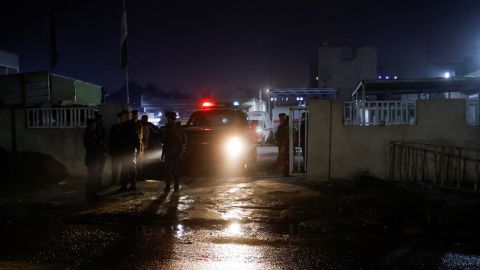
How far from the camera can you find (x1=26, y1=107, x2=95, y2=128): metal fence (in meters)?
11.6

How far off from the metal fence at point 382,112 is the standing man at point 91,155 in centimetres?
578

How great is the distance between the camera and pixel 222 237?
6.16 meters


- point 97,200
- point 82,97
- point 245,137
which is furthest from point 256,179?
point 82,97

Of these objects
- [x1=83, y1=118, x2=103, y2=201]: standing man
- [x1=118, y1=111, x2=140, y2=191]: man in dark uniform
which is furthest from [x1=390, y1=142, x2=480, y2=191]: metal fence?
[x1=83, y1=118, x2=103, y2=201]: standing man

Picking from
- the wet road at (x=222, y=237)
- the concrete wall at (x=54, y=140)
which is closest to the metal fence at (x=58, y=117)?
the concrete wall at (x=54, y=140)

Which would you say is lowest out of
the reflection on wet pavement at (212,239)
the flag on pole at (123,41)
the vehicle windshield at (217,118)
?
the reflection on wet pavement at (212,239)

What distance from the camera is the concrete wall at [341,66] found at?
50188 millimetres

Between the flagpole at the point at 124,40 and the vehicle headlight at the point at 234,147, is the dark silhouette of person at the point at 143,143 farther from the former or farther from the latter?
the flagpole at the point at 124,40

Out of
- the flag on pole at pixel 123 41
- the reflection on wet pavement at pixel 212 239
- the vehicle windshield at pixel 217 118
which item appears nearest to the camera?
the reflection on wet pavement at pixel 212 239

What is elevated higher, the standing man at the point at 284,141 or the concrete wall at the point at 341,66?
the concrete wall at the point at 341,66

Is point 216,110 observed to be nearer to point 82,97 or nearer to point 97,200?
point 97,200

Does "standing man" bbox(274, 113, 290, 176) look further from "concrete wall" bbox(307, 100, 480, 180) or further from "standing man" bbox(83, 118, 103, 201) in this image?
"standing man" bbox(83, 118, 103, 201)

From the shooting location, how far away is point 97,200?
28.6 feet

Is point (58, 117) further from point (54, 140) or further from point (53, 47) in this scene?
point (53, 47)
